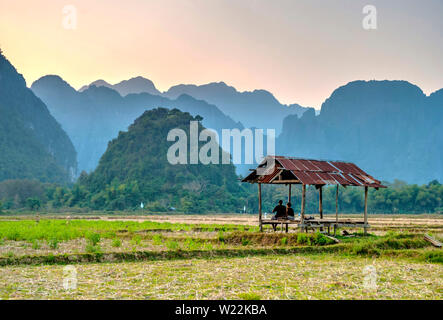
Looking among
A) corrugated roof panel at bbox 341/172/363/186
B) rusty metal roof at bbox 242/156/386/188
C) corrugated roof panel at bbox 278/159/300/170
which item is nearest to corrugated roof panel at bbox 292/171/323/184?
rusty metal roof at bbox 242/156/386/188

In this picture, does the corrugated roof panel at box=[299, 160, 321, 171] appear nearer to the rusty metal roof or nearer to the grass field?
the rusty metal roof

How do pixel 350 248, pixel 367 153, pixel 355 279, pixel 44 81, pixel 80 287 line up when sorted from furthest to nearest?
pixel 44 81
pixel 367 153
pixel 350 248
pixel 355 279
pixel 80 287

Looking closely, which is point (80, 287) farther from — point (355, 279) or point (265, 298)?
point (355, 279)

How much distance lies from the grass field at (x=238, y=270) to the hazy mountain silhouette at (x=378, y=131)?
142865 millimetres

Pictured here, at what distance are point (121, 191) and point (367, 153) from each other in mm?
117792

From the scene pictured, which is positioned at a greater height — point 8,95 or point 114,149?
point 8,95

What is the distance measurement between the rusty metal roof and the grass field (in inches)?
78.5

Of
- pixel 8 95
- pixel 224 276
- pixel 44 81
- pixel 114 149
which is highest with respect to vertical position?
pixel 44 81

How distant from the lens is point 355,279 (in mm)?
8570

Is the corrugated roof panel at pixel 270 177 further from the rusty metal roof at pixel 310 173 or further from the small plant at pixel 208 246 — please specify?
the small plant at pixel 208 246

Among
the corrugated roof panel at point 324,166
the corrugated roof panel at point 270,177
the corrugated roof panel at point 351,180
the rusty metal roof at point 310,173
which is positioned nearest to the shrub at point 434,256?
the rusty metal roof at point 310,173

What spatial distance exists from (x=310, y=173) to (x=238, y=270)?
7259mm

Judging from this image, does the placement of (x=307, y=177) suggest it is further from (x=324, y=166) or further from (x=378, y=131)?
(x=378, y=131)
